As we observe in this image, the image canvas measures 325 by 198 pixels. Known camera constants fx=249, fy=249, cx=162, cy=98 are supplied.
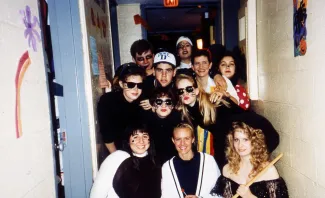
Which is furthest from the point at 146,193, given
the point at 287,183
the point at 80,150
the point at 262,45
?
the point at 262,45

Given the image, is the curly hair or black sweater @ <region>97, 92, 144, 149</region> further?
black sweater @ <region>97, 92, 144, 149</region>

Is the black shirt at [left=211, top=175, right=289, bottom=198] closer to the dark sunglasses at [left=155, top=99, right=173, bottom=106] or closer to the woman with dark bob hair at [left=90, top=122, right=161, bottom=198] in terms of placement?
the woman with dark bob hair at [left=90, top=122, right=161, bottom=198]

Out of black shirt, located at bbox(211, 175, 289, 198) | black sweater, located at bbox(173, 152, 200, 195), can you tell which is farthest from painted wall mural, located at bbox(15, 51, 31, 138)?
black shirt, located at bbox(211, 175, 289, 198)

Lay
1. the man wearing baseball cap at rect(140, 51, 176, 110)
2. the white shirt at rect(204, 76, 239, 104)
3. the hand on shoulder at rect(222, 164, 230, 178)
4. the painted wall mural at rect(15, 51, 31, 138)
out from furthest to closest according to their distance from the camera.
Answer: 1. the white shirt at rect(204, 76, 239, 104)
2. the man wearing baseball cap at rect(140, 51, 176, 110)
3. the hand on shoulder at rect(222, 164, 230, 178)
4. the painted wall mural at rect(15, 51, 31, 138)

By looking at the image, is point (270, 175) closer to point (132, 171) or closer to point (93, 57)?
point (132, 171)

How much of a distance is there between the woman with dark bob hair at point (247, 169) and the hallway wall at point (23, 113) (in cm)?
162

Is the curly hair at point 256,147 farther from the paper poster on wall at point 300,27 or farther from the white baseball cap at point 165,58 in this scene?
the white baseball cap at point 165,58

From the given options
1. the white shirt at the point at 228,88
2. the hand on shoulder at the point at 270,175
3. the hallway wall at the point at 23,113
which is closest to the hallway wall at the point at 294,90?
the hand on shoulder at the point at 270,175

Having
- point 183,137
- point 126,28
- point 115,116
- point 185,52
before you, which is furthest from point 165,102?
point 126,28

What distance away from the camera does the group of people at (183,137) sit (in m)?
2.32

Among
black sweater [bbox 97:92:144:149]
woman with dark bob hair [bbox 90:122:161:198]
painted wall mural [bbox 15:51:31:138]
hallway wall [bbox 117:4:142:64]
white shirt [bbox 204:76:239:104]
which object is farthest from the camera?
hallway wall [bbox 117:4:142:64]

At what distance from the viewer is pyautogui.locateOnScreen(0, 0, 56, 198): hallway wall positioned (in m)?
1.23

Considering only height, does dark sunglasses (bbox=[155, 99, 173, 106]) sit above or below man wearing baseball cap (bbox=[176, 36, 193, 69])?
below

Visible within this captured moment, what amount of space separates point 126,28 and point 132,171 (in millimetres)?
4092
